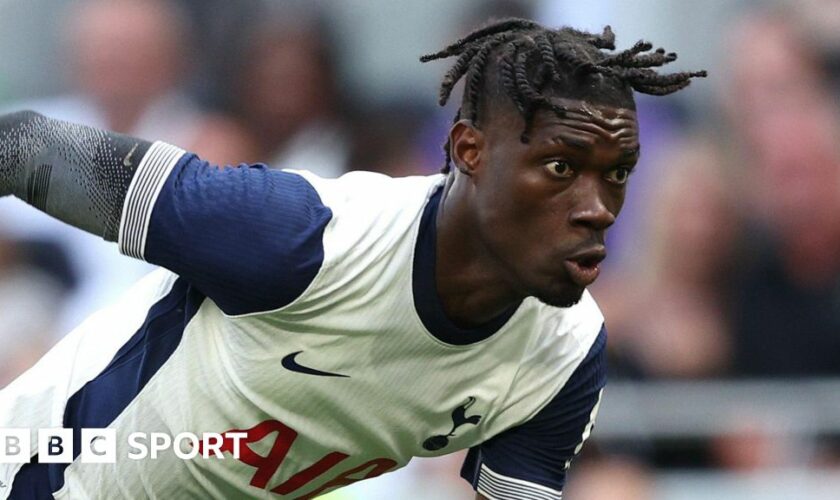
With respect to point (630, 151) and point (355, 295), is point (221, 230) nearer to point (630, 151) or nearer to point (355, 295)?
point (355, 295)

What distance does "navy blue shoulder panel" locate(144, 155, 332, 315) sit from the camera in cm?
294

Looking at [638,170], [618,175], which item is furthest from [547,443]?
[638,170]

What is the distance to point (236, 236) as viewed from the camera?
294 centimetres

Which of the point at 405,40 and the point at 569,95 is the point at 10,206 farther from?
the point at 569,95

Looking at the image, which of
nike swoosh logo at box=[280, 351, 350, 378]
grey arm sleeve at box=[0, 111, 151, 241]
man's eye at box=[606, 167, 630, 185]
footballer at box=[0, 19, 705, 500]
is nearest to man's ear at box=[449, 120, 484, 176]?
footballer at box=[0, 19, 705, 500]

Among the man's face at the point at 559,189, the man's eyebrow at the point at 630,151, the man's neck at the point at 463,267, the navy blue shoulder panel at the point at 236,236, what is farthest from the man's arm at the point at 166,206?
the man's eyebrow at the point at 630,151

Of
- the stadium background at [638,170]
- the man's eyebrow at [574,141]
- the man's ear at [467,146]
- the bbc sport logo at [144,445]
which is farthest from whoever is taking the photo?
the stadium background at [638,170]

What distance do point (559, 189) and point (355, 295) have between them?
489mm

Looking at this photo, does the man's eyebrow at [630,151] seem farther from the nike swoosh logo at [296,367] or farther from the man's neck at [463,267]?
the nike swoosh logo at [296,367]

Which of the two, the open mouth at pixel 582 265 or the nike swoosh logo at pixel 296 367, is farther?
the nike swoosh logo at pixel 296 367

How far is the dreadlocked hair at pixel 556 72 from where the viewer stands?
296cm

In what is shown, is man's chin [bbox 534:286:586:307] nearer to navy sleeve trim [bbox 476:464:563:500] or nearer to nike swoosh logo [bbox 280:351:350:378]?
nike swoosh logo [bbox 280:351:350:378]

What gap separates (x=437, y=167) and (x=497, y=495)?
212cm

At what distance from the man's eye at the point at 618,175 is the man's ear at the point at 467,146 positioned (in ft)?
0.90
